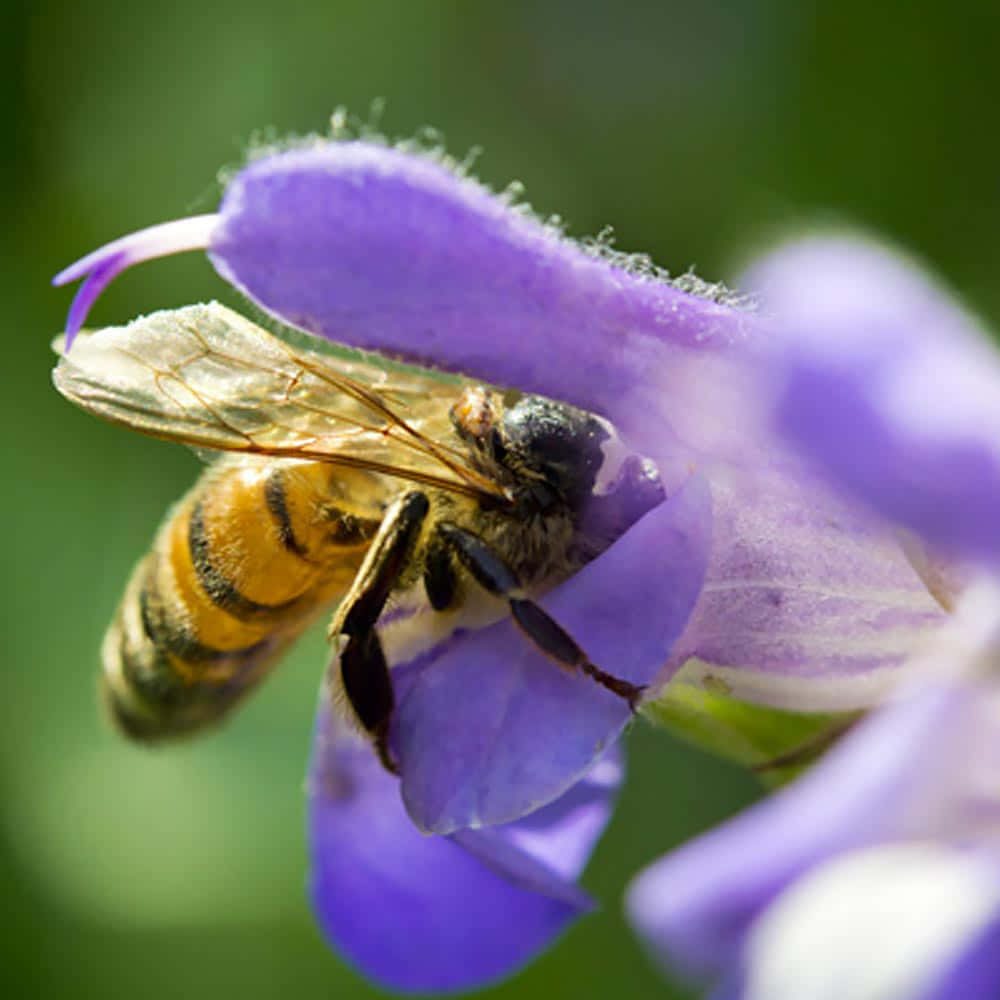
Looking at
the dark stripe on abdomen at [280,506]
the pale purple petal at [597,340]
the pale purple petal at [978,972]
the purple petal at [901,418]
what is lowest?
the dark stripe on abdomen at [280,506]

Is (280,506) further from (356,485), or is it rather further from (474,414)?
(474,414)

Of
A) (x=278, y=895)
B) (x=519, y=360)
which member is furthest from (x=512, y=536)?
(x=278, y=895)

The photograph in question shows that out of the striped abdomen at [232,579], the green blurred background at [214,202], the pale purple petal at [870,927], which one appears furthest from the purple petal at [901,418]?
the green blurred background at [214,202]

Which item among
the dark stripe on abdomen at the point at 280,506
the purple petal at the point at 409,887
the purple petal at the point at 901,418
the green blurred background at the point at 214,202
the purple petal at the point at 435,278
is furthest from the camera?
the green blurred background at the point at 214,202

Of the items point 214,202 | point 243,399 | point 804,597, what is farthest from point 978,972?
point 214,202

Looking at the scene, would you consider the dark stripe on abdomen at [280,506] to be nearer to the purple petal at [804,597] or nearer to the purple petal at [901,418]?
the purple petal at [804,597]

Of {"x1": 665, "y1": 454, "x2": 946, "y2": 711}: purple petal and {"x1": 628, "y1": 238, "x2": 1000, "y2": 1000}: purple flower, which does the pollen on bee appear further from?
{"x1": 628, "y1": 238, "x2": 1000, "y2": 1000}: purple flower
